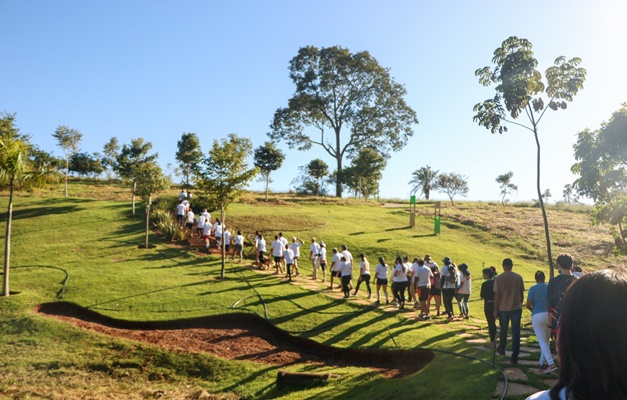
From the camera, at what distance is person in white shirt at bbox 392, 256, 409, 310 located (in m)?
17.7

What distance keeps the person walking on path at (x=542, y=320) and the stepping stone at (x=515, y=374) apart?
43 cm

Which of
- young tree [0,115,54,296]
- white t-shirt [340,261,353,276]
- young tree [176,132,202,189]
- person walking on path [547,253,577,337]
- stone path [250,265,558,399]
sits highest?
young tree [176,132,202,189]

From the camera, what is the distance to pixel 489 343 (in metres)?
12.8

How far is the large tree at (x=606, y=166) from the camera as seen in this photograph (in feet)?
57.3

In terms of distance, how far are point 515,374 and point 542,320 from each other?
1196 millimetres

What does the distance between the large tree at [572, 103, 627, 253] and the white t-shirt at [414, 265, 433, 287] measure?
287 inches

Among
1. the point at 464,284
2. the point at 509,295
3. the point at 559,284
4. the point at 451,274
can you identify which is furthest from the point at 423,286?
the point at 559,284

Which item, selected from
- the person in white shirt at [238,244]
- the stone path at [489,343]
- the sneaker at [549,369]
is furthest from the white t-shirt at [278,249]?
the sneaker at [549,369]

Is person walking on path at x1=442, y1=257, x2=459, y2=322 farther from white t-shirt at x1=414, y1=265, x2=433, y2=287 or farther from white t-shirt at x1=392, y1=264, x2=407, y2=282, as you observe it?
white t-shirt at x1=392, y1=264, x2=407, y2=282

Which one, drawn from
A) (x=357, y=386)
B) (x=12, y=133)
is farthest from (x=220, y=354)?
(x=12, y=133)

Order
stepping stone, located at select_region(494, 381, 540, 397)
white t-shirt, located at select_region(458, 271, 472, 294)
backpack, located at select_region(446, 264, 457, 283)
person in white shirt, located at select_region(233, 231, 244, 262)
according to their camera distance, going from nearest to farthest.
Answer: stepping stone, located at select_region(494, 381, 540, 397), backpack, located at select_region(446, 264, 457, 283), white t-shirt, located at select_region(458, 271, 472, 294), person in white shirt, located at select_region(233, 231, 244, 262)

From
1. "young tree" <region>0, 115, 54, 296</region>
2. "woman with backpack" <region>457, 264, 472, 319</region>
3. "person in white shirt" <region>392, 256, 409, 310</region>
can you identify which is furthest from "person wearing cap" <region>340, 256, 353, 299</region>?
"young tree" <region>0, 115, 54, 296</region>

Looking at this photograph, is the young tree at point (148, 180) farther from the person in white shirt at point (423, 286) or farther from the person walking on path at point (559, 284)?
the person walking on path at point (559, 284)

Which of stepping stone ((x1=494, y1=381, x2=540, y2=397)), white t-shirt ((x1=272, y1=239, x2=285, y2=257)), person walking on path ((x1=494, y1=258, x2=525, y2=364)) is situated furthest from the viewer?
white t-shirt ((x1=272, y1=239, x2=285, y2=257))
